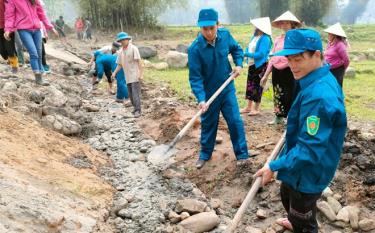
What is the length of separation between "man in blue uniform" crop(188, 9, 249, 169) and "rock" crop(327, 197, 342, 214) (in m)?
1.06

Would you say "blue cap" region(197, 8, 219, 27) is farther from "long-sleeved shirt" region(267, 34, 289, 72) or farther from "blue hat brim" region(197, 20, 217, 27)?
"long-sleeved shirt" region(267, 34, 289, 72)

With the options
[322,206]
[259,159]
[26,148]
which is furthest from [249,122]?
[26,148]

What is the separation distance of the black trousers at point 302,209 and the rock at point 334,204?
1.12 metres

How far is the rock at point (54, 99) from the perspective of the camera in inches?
265

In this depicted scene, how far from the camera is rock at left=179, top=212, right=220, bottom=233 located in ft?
12.6

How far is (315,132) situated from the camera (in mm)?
2432

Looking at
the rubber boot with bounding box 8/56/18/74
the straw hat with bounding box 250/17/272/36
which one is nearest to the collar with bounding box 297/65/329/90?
the straw hat with bounding box 250/17/272/36

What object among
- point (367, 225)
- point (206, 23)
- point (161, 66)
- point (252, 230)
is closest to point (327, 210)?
point (367, 225)

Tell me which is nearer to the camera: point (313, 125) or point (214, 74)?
point (313, 125)

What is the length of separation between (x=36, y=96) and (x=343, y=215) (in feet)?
16.3

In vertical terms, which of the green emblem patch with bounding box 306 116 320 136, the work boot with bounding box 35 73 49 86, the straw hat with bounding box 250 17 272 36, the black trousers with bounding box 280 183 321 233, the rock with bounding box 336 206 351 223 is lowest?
the rock with bounding box 336 206 351 223

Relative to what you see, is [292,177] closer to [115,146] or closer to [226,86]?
[226,86]

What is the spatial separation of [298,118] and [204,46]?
81.0 inches

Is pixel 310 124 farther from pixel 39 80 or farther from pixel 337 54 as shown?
pixel 39 80
